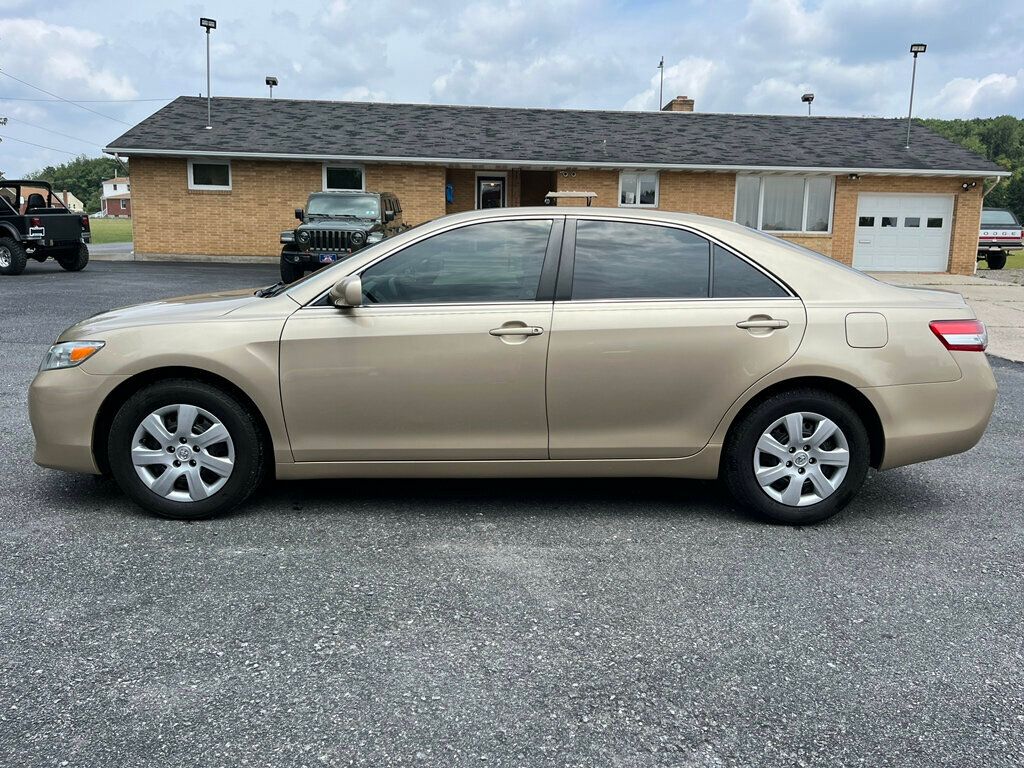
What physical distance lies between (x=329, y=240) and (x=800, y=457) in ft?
41.5

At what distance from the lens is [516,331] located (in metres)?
4.21

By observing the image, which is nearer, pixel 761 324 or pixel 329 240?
pixel 761 324

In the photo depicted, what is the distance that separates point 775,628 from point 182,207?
2313cm

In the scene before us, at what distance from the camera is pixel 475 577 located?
3.69m

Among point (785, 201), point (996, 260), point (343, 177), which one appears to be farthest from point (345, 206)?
point (996, 260)

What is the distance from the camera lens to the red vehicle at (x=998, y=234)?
86.6ft

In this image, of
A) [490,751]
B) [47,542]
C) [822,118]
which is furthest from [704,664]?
[822,118]

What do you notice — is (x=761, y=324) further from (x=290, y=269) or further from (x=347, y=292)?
(x=290, y=269)

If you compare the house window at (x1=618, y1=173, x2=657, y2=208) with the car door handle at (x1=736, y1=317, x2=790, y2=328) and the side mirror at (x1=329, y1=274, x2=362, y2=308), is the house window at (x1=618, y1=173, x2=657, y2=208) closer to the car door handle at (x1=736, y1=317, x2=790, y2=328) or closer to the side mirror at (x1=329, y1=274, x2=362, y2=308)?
the car door handle at (x1=736, y1=317, x2=790, y2=328)

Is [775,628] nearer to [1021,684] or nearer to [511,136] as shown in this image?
[1021,684]

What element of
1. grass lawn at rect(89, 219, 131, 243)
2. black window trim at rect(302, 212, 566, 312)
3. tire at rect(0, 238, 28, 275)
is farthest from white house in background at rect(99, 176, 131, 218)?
black window trim at rect(302, 212, 566, 312)

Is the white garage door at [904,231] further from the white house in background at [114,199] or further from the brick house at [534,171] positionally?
the white house in background at [114,199]

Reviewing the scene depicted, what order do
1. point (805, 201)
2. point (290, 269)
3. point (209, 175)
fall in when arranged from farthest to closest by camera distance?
point (805, 201)
point (209, 175)
point (290, 269)

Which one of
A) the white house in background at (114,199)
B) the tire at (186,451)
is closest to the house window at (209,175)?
the tire at (186,451)
